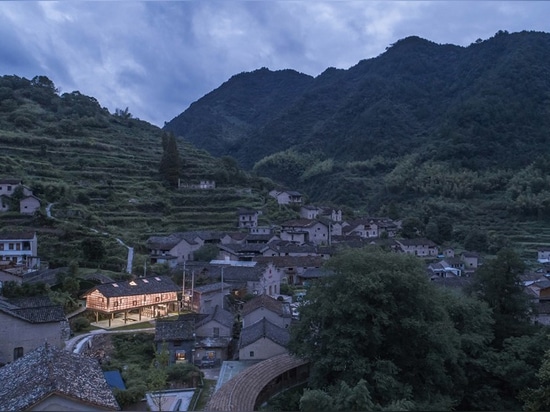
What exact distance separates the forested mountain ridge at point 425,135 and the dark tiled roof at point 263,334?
145ft

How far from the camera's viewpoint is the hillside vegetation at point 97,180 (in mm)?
39688

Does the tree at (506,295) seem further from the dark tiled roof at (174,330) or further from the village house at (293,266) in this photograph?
the village house at (293,266)

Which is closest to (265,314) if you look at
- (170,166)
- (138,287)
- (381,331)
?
(138,287)

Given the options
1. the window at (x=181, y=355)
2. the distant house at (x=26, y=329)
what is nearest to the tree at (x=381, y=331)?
the window at (x=181, y=355)

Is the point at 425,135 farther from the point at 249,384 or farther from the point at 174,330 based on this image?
the point at 249,384

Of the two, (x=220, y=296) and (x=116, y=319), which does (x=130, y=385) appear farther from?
(x=220, y=296)

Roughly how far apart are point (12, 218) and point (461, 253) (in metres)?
41.8

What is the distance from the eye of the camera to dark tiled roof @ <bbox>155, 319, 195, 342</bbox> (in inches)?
864

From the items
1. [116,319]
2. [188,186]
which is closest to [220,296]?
[116,319]

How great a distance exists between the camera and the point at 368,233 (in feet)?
188

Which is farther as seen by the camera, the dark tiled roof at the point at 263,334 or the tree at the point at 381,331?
the dark tiled roof at the point at 263,334

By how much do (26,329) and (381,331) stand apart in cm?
1406

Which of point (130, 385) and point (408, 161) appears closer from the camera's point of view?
point (130, 385)

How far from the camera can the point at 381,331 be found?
17.6 meters
